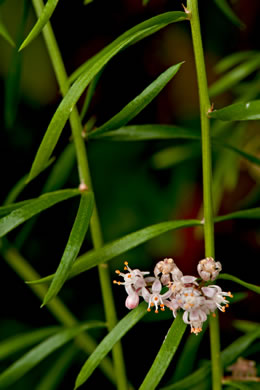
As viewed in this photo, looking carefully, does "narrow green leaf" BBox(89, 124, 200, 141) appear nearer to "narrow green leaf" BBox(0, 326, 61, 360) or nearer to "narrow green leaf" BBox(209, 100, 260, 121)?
"narrow green leaf" BBox(209, 100, 260, 121)

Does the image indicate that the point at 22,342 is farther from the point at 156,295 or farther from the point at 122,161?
the point at 122,161

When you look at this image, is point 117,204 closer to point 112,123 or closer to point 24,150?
point 24,150

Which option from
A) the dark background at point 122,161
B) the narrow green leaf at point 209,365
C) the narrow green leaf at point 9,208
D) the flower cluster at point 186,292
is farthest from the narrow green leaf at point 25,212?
the dark background at point 122,161

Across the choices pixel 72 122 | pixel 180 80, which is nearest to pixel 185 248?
pixel 180 80

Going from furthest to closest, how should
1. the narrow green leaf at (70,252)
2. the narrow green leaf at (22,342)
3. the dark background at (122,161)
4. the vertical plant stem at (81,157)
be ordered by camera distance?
1. the dark background at (122,161)
2. the narrow green leaf at (22,342)
3. the vertical plant stem at (81,157)
4. the narrow green leaf at (70,252)

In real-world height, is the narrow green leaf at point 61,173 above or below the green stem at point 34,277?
above

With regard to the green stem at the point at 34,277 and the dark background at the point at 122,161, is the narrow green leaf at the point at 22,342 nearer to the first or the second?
the green stem at the point at 34,277

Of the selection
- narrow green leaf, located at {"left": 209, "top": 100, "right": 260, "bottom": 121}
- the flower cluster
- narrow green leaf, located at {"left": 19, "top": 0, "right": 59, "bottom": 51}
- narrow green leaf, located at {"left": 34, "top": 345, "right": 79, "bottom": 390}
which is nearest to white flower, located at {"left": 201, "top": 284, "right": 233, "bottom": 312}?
the flower cluster
